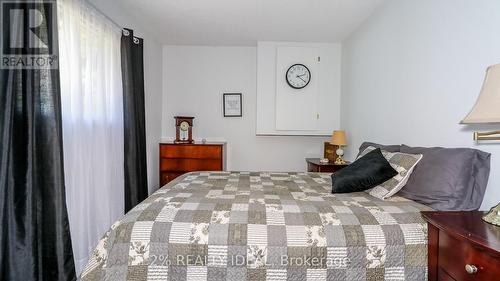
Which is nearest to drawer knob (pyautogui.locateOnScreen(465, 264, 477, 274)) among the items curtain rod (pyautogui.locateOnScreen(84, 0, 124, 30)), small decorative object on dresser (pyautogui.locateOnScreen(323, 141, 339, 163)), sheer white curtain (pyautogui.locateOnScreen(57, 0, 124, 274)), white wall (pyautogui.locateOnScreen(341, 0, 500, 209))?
white wall (pyautogui.locateOnScreen(341, 0, 500, 209))

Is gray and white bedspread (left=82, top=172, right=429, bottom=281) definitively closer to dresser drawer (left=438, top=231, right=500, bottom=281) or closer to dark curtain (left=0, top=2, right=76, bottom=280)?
dresser drawer (left=438, top=231, right=500, bottom=281)

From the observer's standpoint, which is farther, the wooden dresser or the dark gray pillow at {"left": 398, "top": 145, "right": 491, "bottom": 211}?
the wooden dresser

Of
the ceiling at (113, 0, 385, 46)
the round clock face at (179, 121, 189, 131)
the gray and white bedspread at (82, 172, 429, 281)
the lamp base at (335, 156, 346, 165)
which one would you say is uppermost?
the ceiling at (113, 0, 385, 46)

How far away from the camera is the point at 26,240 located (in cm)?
152

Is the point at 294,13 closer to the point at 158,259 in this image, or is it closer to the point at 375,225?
the point at 375,225

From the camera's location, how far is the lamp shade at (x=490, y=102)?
3.24 ft

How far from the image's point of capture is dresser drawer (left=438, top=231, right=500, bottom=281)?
881 millimetres

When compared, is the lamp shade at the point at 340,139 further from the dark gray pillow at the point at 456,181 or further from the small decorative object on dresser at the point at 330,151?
the dark gray pillow at the point at 456,181

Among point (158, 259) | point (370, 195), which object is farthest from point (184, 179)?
point (370, 195)

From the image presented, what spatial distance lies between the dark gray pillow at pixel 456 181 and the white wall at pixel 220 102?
269cm

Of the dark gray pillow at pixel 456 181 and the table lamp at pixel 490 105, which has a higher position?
the table lamp at pixel 490 105

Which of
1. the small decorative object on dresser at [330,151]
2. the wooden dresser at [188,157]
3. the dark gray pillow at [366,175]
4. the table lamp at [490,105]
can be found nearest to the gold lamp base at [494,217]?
the table lamp at [490,105]

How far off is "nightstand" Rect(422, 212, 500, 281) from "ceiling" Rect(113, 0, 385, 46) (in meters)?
2.23

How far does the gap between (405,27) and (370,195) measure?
151cm
